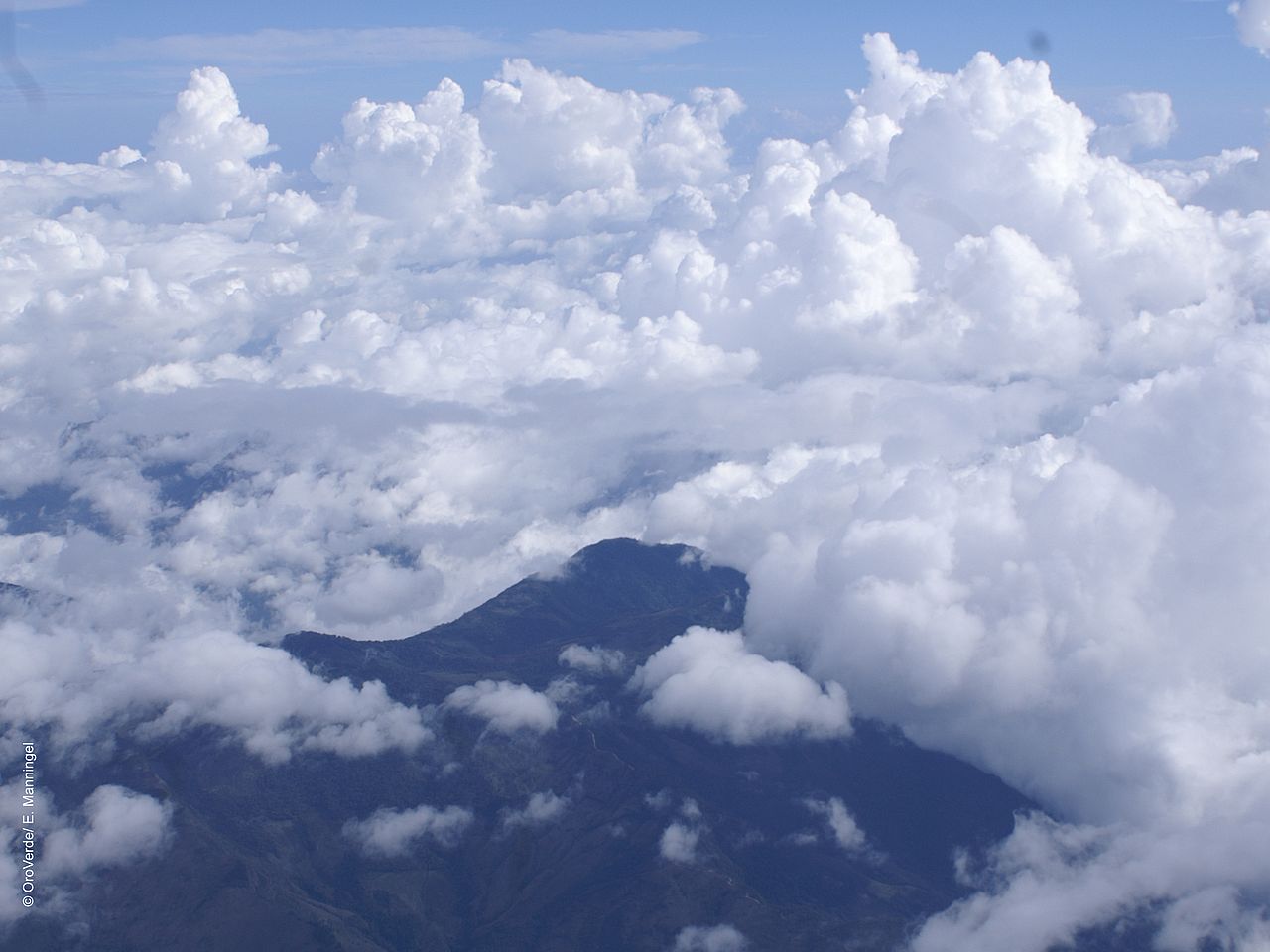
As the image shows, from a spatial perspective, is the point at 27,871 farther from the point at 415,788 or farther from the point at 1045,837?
the point at 1045,837

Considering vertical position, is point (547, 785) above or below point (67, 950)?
above

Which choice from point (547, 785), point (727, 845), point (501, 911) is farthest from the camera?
point (547, 785)

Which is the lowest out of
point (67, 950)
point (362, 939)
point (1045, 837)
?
point (67, 950)

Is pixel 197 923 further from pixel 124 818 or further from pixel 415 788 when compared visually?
pixel 415 788

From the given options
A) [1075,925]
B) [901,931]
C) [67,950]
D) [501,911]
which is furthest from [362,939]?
[1075,925]

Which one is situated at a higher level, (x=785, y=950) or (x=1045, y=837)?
(x=1045, y=837)

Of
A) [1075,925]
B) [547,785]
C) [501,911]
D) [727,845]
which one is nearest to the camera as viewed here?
[1075,925]

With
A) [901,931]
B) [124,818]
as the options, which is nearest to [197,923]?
[124,818]

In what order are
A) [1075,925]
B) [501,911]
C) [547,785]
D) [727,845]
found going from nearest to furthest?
1. [1075,925]
2. [501,911]
3. [727,845]
4. [547,785]

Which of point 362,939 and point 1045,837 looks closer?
point 362,939
